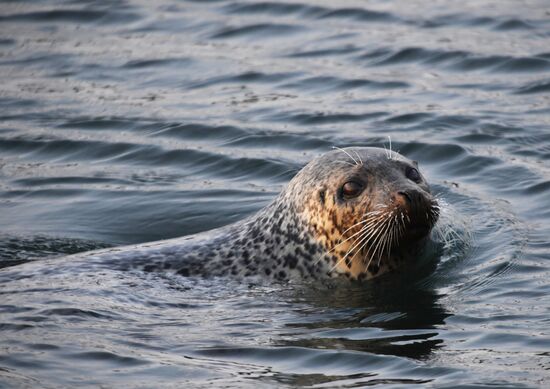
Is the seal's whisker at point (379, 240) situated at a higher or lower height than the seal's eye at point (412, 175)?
lower

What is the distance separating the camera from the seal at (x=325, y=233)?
10125 mm

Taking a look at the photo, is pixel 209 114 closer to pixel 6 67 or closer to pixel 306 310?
pixel 6 67

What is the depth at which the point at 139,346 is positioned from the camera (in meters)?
9.10

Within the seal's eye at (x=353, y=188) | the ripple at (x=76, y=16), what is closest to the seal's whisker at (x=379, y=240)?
the seal's eye at (x=353, y=188)

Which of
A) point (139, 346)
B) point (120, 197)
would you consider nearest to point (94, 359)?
point (139, 346)

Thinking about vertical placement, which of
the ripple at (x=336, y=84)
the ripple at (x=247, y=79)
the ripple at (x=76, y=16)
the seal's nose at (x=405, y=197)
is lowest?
the seal's nose at (x=405, y=197)

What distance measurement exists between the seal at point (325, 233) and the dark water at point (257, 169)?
0.22m

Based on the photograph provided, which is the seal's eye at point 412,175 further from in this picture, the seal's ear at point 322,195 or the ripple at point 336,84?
the ripple at point 336,84

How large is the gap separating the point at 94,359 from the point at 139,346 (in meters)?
0.39

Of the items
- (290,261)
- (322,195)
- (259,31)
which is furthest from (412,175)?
(259,31)

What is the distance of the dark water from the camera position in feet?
29.2

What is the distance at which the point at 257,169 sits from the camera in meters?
14.3

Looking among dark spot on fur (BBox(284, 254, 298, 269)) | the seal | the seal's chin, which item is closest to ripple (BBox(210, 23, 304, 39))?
the seal

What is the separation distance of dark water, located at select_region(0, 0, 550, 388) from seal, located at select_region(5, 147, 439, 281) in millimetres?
221
